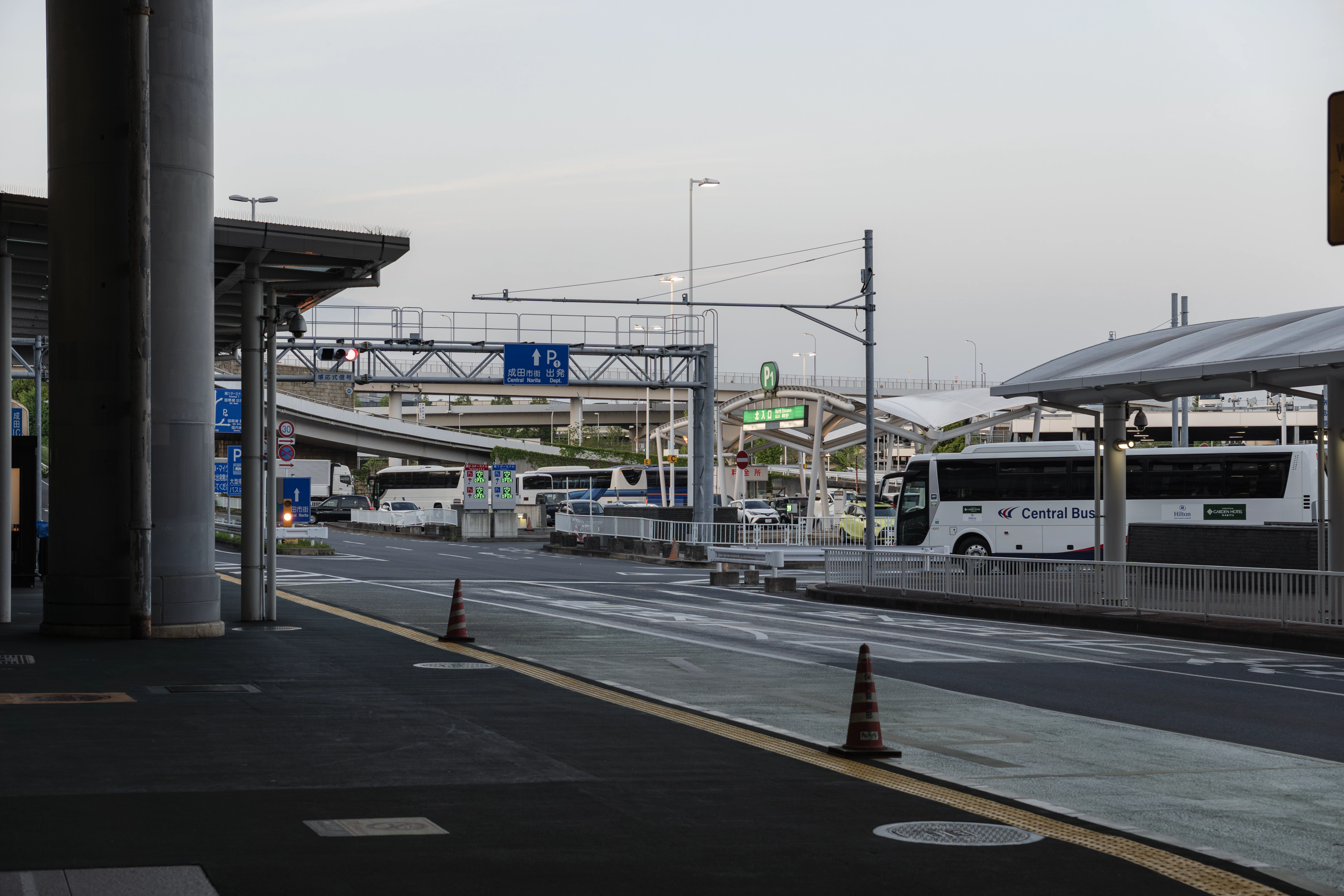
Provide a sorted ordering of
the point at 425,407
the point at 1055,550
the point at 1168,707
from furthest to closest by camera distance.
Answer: the point at 425,407 → the point at 1055,550 → the point at 1168,707

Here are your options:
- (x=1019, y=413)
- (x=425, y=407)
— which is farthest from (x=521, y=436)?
(x=1019, y=413)

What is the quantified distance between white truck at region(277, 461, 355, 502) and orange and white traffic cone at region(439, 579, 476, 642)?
170 ft

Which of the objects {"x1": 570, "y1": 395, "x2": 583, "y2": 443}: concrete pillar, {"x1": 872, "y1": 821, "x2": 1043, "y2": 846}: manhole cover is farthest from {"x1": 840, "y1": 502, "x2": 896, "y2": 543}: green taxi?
{"x1": 570, "y1": 395, "x2": 583, "y2": 443}: concrete pillar

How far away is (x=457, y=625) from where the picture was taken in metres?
17.9

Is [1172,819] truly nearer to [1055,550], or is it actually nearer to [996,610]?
[996,610]

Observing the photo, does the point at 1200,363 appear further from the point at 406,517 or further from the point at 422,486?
the point at 422,486

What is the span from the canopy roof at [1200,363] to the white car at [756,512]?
27991 mm

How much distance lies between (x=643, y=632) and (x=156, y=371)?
7.75m

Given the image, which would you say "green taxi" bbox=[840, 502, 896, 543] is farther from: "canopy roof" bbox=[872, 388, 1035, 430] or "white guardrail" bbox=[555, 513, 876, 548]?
"canopy roof" bbox=[872, 388, 1035, 430]

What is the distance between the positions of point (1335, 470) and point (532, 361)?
33.0 metres

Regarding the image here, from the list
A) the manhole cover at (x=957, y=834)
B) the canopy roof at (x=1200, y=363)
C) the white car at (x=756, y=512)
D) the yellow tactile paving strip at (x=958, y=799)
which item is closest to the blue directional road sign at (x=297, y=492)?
the canopy roof at (x=1200, y=363)

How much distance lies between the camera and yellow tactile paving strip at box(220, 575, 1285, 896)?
22.1 feet

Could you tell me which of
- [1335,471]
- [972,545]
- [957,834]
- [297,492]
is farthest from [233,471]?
[957,834]

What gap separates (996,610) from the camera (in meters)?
26.4
